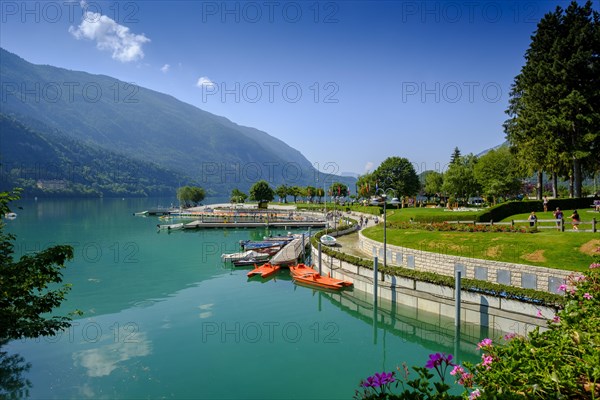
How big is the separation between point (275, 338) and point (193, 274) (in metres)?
22.8

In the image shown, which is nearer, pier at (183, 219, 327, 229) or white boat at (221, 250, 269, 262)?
white boat at (221, 250, 269, 262)

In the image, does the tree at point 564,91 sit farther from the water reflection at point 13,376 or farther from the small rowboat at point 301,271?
the water reflection at point 13,376

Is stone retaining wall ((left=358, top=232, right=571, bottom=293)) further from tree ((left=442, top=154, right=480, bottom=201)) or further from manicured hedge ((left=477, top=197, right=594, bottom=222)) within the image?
tree ((left=442, top=154, right=480, bottom=201))

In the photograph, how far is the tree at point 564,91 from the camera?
1698 inches

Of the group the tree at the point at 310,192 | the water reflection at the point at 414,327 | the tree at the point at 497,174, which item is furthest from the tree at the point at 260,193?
the water reflection at the point at 414,327

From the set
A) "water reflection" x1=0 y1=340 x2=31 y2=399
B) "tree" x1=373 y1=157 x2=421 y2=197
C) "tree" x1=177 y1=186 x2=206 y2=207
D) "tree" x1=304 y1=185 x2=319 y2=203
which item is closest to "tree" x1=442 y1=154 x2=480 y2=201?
"tree" x1=373 y1=157 x2=421 y2=197

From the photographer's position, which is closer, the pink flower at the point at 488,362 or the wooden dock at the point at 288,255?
the pink flower at the point at 488,362

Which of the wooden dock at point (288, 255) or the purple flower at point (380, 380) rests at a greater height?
the purple flower at point (380, 380)

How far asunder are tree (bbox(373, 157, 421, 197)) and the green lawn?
236 ft

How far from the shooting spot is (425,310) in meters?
26.9

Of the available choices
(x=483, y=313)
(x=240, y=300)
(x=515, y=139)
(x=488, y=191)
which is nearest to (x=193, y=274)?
(x=240, y=300)

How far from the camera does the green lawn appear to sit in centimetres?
2398

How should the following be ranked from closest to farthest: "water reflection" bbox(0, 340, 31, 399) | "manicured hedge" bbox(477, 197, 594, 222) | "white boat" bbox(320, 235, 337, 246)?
"water reflection" bbox(0, 340, 31, 399)
"manicured hedge" bbox(477, 197, 594, 222)
"white boat" bbox(320, 235, 337, 246)

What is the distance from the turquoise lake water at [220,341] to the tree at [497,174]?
56.0 m
